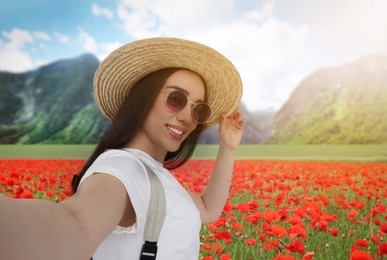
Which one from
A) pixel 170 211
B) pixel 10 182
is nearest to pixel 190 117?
pixel 170 211

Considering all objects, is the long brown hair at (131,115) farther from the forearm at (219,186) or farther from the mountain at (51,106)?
the mountain at (51,106)

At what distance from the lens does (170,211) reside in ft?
3.09

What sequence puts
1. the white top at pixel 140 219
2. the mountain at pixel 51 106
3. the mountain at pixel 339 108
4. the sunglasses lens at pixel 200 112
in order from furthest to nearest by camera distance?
the mountain at pixel 51 106 < the mountain at pixel 339 108 < the sunglasses lens at pixel 200 112 < the white top at pixel 140 219

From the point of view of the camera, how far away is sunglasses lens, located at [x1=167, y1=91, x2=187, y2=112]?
117cm

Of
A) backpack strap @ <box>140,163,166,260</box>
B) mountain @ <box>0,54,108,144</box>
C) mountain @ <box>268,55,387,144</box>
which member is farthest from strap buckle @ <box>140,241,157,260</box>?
mountain @ <box>0,54,108,144</box>

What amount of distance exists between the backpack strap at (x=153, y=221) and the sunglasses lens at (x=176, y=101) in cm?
34

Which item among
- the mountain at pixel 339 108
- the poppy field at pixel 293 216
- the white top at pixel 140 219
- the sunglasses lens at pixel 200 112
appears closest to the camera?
the white top at pixel 140 219

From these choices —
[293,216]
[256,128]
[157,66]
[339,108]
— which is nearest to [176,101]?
[157,66]

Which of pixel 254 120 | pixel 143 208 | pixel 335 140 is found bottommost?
pixel 143 208

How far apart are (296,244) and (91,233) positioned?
1158 millimetres

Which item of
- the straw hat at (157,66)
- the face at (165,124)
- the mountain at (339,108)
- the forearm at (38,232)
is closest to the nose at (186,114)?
the face at (165,124)

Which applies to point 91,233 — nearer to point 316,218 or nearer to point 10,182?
point 316,218

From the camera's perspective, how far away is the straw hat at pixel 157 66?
51.7 inches

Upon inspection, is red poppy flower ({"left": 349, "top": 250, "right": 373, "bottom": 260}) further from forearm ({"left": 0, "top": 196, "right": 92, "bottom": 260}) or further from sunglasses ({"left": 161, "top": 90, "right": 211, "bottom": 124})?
forearm ({"left": 0, "top": 196, "right": 92, "bottom": 260})
